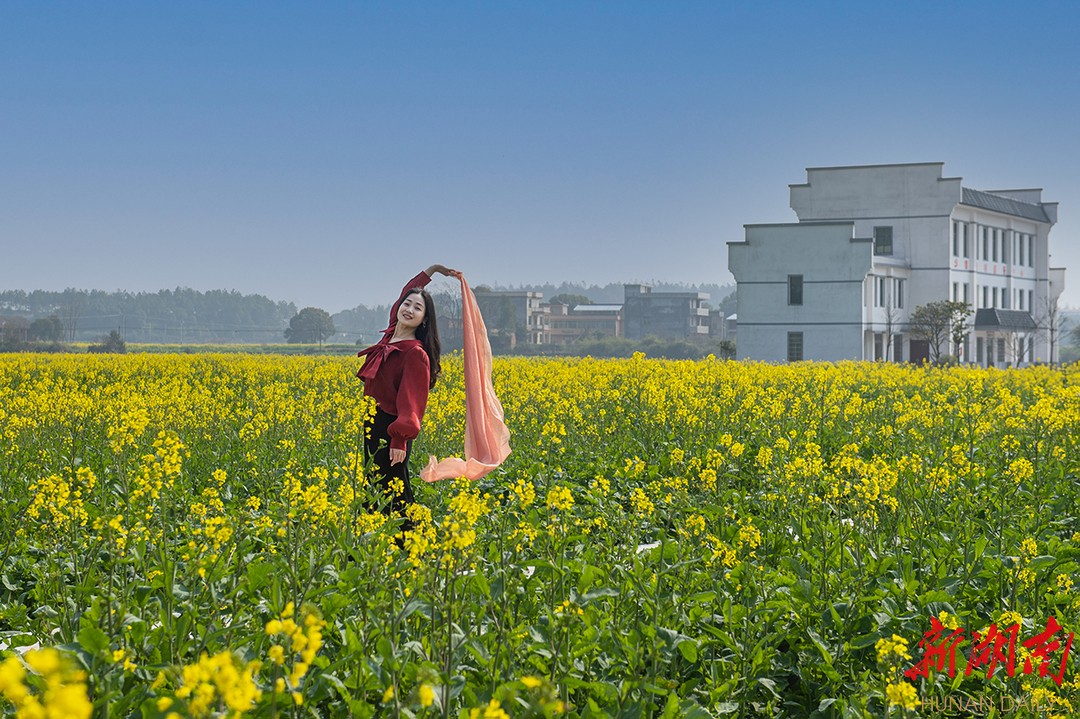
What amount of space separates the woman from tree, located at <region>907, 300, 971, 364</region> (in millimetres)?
43750

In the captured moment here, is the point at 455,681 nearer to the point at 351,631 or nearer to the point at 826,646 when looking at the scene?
the point at 351,631

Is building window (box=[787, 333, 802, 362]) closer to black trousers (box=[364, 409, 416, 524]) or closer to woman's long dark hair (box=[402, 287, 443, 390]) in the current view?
woman's long dark hair (box=[402, 287, 443, 390])

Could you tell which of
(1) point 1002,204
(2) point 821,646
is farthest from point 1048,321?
(2) point 821,646

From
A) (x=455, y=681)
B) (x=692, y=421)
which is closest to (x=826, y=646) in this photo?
(x=455, y=681)

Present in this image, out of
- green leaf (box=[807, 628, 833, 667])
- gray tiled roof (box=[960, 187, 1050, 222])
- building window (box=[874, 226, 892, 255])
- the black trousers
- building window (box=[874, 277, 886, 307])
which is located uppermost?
gray tiled roof (box=[960, 187, 1050, 222])

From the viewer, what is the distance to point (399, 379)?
6.58 meters

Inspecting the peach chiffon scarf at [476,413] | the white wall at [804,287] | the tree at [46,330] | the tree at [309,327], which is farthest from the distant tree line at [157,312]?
the peach chiffon scarf at [476,413]

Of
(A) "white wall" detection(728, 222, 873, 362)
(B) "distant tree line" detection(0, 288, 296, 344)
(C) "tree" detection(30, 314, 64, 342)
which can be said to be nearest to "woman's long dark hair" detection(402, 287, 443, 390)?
(A) "white wall" detection(728, 222, 873, 362)

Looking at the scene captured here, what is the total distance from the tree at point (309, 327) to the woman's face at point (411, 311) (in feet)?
309

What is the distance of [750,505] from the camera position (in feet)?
25.9

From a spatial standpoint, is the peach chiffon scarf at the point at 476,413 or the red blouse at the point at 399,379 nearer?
the red blouse at the point at 399,379

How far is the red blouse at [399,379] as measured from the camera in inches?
247

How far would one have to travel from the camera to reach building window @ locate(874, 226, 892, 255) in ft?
164

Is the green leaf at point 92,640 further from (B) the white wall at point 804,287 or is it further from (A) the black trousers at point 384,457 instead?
(B) the white wall at point 804,287
